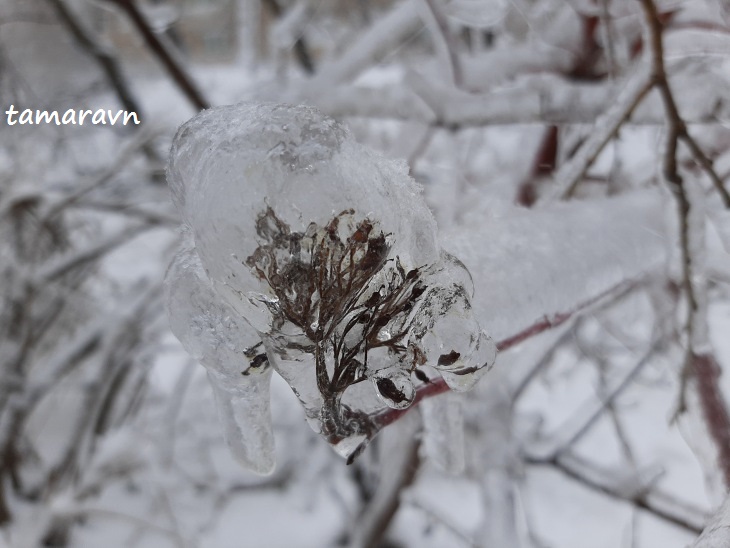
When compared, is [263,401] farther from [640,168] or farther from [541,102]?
[640,168]

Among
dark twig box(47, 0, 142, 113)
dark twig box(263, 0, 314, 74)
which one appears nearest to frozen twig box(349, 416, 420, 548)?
dark twig box(47, 0, 142, 113)

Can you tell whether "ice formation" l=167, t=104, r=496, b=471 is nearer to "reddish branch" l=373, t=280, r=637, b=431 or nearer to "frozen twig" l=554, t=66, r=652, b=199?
"reddish branch" l=373, t=280, r=637, b=431

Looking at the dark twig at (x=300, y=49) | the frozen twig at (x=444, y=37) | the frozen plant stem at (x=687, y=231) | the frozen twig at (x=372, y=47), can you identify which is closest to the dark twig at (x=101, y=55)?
the dark twig at (x=300, y=49)

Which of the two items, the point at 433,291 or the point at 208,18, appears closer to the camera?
the point at 433,291

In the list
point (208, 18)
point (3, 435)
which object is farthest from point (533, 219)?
point (208, 18)

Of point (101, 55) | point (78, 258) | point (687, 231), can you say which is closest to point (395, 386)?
point (687, 231)

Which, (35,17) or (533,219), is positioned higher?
(35,17)

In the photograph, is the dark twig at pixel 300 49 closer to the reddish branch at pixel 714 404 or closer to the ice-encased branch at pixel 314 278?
the reddish branch at pixel 714 404
